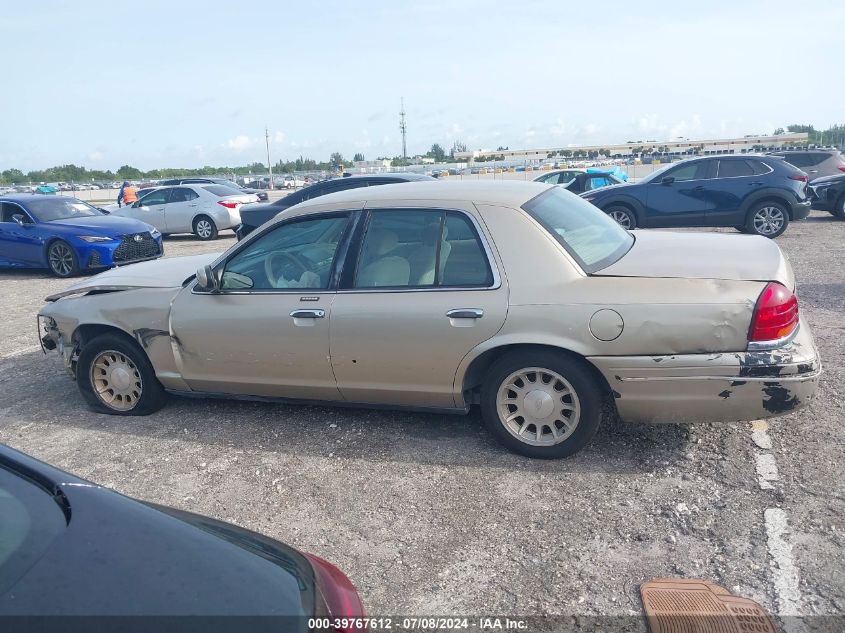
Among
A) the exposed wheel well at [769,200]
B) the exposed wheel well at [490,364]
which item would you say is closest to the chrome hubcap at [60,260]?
the exposed wheel well at [490,364]

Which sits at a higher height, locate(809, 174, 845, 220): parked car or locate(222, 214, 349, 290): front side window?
locate(222, 214, 349, 290): front side window

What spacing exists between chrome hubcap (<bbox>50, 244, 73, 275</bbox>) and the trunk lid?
34.3ft

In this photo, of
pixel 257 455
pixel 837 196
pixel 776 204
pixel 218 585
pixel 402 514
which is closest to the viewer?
pixel 218 585

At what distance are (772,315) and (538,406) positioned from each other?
135 centimetres

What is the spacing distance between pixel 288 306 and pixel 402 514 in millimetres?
1586

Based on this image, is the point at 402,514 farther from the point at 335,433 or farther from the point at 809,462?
the point at 809,462

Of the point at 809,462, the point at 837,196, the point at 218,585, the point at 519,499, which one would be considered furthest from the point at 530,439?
A: the point at 837,196

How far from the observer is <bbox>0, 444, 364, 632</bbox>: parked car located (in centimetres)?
173

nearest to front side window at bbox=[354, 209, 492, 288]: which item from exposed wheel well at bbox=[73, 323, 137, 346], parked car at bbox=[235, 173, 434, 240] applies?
exposed wheel well at bbox=[73, 323, 137, 346]

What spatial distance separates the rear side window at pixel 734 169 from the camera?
43.1 ft

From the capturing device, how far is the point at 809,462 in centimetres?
407

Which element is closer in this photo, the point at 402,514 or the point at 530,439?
the point at 402,514

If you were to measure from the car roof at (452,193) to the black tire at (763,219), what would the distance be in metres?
9.46

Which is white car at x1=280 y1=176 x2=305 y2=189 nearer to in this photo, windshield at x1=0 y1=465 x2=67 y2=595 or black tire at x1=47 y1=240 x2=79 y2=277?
black tire at x1=47 y1=240 x2=79 y2=277
